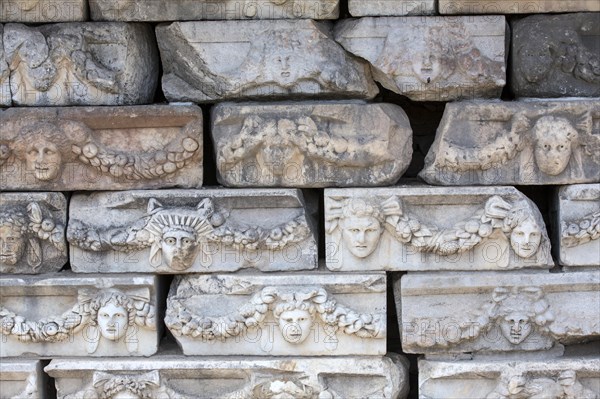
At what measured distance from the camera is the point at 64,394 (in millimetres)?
4727

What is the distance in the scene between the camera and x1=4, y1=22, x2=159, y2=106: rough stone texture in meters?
4.62

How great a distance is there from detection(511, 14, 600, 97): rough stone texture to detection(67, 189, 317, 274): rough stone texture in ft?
3.74

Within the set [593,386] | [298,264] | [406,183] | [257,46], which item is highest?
[257,46]

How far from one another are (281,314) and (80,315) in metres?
0.89

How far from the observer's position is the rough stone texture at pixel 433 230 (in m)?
4.52

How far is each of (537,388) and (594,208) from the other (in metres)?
0.81

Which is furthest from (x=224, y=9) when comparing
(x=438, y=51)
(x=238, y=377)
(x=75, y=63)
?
(x=238, y=377)

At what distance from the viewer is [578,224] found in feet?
14.9

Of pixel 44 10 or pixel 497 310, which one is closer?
pixel 497 310

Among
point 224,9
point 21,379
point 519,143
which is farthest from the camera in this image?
point 21,379

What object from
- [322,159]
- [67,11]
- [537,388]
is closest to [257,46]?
[322,159]

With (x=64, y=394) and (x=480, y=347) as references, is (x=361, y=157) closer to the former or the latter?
(x=480, y=347)

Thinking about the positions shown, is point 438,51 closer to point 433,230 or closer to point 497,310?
point 433,230

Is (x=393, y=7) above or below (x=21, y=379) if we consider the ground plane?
above
